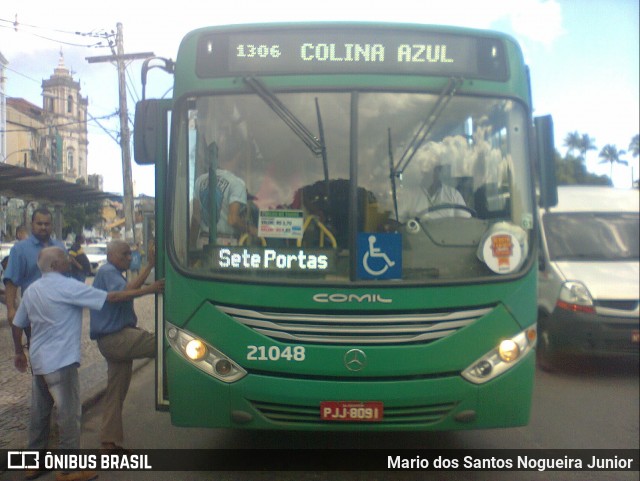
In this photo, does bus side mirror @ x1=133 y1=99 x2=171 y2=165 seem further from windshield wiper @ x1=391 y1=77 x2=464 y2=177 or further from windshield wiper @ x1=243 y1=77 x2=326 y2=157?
windshield wiper @ x1=391 y1=77 x2=464 y2=177

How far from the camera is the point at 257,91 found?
4.56 metres

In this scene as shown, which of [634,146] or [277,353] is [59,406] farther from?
[634,146]

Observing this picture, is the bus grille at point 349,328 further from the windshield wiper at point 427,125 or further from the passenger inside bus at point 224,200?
the windshield wiper at point 427,125

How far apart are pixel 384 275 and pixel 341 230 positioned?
0.40 meters

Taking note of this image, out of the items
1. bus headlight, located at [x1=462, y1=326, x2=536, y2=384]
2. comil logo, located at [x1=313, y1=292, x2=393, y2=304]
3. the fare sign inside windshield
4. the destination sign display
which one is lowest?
bus headlight, located at [x1=462, y1=326, x2=536, y2=384]

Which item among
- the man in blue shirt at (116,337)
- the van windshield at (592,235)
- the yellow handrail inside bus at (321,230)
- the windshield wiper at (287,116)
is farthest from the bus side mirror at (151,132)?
the van windshield at (592,235)

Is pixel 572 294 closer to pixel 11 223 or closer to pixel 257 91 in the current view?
pixel 257 91

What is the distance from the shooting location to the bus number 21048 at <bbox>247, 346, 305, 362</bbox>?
4.33 metres

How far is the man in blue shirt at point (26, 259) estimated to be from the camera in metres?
5.98

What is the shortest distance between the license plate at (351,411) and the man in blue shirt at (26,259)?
10.4ft

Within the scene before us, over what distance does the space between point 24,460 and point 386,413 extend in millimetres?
2552


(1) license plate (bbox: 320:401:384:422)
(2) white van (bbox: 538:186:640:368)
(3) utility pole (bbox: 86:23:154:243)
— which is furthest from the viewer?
(3) utility pole (bbox: 86:23:154:243)

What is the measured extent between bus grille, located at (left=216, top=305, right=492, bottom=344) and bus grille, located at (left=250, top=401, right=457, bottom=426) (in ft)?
1.42

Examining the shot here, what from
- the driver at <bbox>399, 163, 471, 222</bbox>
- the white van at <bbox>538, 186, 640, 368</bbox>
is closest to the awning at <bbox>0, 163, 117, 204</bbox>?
the driver at <bbox>399, 163, 471, 222</bbox>
